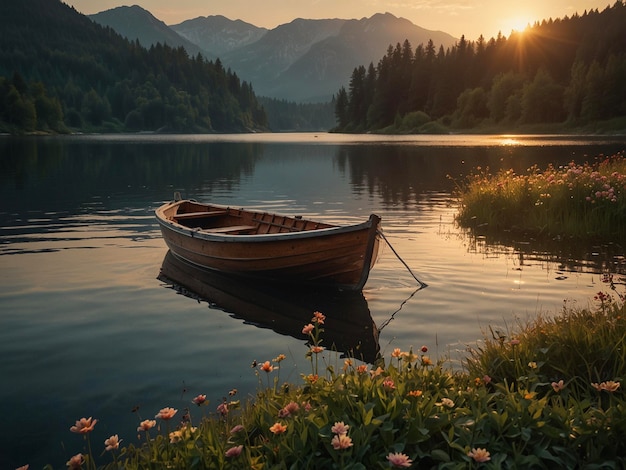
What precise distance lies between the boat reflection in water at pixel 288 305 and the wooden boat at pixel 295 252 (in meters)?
0.29

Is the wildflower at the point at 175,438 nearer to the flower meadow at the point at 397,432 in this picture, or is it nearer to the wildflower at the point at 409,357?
the flower meadow at the point at 397,432

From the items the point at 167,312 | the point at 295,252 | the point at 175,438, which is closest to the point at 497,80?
the point at 295,252

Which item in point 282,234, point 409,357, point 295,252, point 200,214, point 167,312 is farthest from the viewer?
point 200,214

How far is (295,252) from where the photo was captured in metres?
13.7

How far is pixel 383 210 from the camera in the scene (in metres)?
29.3

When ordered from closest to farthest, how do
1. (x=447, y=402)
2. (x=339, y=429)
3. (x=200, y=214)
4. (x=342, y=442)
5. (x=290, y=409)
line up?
(x=342, y=442), (x=339, y=429), (x=290, y=409), (x=447, y=402), (x=200, y=214)

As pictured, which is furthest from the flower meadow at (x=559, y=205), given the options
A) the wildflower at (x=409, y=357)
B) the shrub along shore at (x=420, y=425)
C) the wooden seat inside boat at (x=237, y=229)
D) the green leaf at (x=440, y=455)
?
the green leaf at (x=440, y=455)

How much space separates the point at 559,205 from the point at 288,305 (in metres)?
11.5

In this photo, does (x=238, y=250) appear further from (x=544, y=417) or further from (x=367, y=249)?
(x=544, y=417)

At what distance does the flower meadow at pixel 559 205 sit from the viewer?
19.2m

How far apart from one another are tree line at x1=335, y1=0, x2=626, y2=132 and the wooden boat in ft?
384

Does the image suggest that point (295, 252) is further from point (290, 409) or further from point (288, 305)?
point (290, 409)

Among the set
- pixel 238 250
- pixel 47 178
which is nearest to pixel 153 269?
pixel 238 250

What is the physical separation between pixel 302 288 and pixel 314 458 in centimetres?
944
